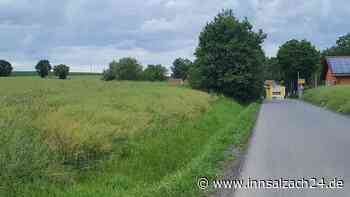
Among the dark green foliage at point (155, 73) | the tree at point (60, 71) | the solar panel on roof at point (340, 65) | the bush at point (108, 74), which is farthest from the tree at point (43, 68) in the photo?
the solar panel on roof at point (340, 65)

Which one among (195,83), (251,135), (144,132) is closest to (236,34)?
(195,83)

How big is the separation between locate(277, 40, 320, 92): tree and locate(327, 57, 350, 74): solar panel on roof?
27446 millimetres

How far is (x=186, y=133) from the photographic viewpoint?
15555mm

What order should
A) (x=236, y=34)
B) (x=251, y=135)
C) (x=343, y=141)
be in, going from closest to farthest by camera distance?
(x=343, y=141), (x=251, y=135), (x=236, y=34)

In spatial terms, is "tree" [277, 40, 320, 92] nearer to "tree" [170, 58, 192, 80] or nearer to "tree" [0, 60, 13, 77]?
"tree" [170, 58, 192, 80]

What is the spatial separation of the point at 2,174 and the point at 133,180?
253 centimetres

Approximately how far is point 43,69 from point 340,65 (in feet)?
178

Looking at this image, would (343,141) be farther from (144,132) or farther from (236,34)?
(236,34)

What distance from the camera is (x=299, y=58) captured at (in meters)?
99.9

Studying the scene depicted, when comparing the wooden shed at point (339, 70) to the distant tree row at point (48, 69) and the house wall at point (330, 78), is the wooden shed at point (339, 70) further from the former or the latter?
the distant tree row at point (48, 69)

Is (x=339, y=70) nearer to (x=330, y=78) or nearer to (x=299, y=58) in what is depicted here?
(x=330, y=78)

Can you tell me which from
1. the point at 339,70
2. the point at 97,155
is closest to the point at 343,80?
the point at 339,70

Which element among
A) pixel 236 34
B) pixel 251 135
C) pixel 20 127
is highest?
pixel 236 34

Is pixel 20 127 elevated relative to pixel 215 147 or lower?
elevated
